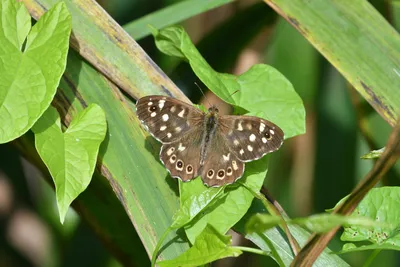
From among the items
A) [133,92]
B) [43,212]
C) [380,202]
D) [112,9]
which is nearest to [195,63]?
[133,92]

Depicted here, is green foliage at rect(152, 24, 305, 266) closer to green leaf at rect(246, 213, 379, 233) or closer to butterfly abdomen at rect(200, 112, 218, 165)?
butterfly abdomen at rect(200, 112, 218, 165)

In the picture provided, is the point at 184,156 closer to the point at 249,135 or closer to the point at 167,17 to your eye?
the point at 249,135

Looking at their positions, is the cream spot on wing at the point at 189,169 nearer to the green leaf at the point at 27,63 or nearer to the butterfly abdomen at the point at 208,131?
the butterfly abdomen at the point at 208,131

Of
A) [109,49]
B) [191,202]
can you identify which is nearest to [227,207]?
[191,202]

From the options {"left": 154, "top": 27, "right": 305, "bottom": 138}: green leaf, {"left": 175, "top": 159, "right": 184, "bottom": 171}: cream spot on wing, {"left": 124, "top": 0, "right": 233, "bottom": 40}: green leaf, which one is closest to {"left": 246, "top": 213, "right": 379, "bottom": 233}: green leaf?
{"left": 175, "top": 159, "right": 184, "bottom": 171}: cream spot on wing

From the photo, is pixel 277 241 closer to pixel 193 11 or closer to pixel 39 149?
pixel 39 149

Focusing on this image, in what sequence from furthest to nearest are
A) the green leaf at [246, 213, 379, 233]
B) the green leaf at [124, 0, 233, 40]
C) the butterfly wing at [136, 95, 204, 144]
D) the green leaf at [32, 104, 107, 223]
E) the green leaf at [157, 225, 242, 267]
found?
the green leaf at [124, 0, 233, 40] → the butterfly wing at [136, 95, 204, 144] → the green leaf at [32, 104, 107, 223] → the green leaf at [157, 225, 242, 267] → the green leaf at [246, 213, 379, 233]

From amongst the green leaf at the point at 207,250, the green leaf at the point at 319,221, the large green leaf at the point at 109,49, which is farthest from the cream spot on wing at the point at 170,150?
the green leaf at the point at 319,221
